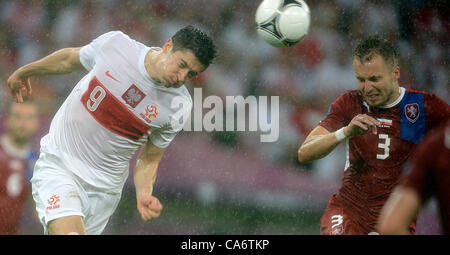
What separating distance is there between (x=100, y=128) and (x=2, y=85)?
310 cm

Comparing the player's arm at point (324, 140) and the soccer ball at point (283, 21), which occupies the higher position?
the soccer ball at point (283, 21)

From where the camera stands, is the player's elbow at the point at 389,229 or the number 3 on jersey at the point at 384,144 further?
the number 3 on jersey at the point at 384,144

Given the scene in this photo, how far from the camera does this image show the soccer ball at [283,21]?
430 cm

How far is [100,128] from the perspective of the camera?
3.83m

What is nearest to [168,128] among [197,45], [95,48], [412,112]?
[197,45]

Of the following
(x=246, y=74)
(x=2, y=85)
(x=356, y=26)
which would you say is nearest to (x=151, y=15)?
(x=246, y=74)

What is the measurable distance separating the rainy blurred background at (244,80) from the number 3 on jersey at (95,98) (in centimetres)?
239

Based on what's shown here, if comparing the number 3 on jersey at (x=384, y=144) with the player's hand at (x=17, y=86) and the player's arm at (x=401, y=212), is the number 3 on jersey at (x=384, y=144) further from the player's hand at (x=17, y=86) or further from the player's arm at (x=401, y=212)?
the player's hand at (x=17, y=86)

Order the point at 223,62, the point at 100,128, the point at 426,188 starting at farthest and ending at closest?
the point at 223,62 → the point at 100,128 → the point at 426,188

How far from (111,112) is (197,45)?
0.78 metres

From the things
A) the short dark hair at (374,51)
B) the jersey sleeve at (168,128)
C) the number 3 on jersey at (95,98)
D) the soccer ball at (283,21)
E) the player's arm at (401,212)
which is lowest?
the player's arm at (401,212)

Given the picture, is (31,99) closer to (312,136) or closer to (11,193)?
(11,193)

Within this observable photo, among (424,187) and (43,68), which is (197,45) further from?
(424,187)

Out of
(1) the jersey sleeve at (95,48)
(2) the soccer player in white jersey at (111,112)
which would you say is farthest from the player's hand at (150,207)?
(1) the jersey sleeve at (95,48)
